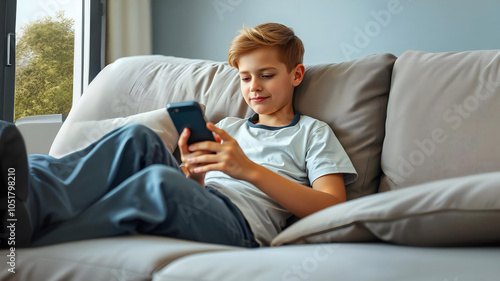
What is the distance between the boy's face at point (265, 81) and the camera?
148 centimetres

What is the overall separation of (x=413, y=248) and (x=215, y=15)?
91.1 inches

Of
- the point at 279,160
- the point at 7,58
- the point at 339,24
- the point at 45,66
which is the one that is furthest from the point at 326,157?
the point at 45,66

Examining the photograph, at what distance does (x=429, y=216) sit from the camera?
71cm

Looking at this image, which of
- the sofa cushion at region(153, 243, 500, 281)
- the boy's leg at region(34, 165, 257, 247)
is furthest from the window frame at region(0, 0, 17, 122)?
the sofa cushion at region(153, 243, 500, 281)

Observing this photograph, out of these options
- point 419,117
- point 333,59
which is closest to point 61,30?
point 333,59

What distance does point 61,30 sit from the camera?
281 centimetres

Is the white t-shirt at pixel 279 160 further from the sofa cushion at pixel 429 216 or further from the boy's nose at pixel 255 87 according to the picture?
the sofa cushion at pixel 429 216

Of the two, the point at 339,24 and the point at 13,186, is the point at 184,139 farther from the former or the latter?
the point at 339,24

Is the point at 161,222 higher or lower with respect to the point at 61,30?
lower

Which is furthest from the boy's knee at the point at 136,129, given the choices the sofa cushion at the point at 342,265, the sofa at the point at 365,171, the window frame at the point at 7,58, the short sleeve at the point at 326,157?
the window frame at the point at 7,58

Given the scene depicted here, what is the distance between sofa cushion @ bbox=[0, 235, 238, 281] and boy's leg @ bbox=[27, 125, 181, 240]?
0.06 metres

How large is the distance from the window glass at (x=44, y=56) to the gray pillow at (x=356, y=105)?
1604 millimetres

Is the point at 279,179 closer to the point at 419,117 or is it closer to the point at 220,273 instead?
the point at 419,117

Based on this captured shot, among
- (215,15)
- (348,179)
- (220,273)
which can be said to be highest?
(215,15)
